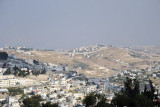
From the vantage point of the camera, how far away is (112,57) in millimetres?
Result: 112688

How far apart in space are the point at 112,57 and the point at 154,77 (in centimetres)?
4615

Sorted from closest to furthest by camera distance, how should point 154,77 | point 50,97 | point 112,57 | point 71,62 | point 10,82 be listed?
point 50,97 → point 10,82 → point 154,77 → point 71,62 → point 112,57

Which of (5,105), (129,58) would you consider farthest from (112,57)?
(5,105)

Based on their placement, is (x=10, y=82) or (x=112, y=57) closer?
(x=10, y=82)

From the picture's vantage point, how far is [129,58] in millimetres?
111500

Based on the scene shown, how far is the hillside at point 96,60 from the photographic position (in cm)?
8809

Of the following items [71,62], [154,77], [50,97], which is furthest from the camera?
[71,62]

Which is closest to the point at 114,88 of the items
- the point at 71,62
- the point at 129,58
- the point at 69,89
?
the point at 69,89

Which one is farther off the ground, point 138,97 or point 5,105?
point 138,97

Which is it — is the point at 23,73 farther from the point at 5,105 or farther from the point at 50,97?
the point at 5,105

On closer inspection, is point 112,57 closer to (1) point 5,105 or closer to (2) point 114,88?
(2) point 114,88

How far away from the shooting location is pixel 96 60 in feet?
350

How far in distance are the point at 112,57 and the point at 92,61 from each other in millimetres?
11311

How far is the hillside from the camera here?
289ft
